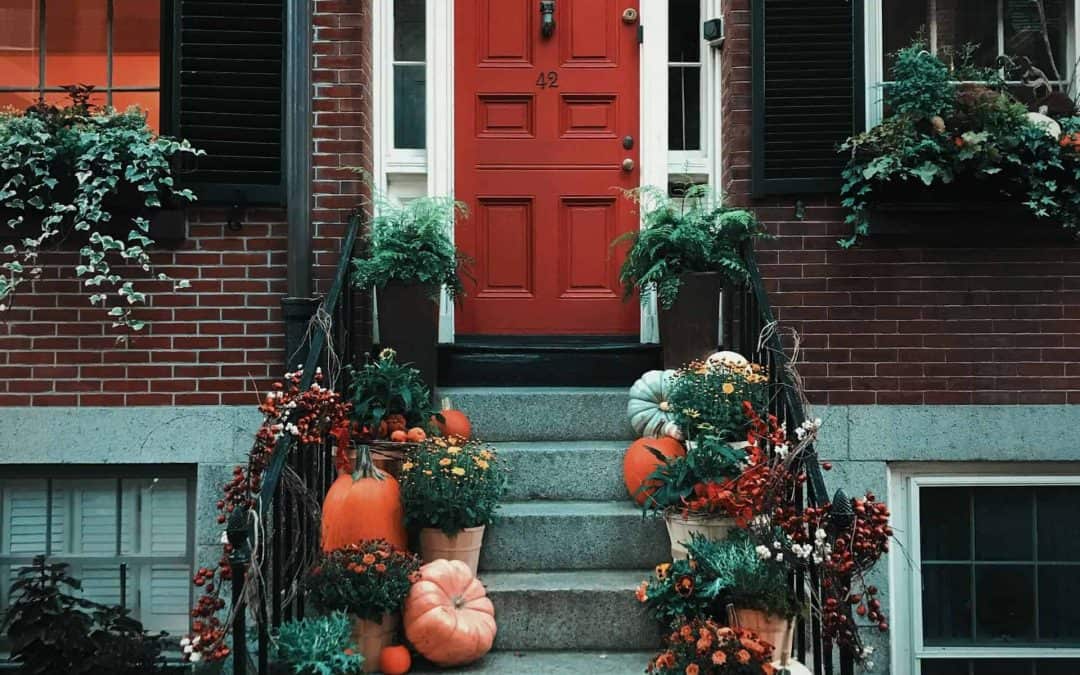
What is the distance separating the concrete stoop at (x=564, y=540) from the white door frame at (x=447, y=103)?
2.23 feet

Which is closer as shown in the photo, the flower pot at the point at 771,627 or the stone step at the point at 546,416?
the flower pot at the point at 771,627

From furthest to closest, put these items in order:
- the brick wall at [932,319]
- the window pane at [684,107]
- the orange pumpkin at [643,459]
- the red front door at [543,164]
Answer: the window pane at [684,107] < the red front door at [543,164] < the brick wall at [932,319] < the orange pumpkin at [643,459]

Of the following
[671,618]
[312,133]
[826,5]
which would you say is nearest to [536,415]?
[671,618]

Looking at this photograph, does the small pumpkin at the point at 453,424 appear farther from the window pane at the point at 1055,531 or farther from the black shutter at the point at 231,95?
the window pane at the point at 1055,531

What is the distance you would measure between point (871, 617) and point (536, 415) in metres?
1.91

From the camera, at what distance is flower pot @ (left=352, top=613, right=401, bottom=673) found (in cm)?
380

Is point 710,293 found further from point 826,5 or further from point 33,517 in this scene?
point 33,517

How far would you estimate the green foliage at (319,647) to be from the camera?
3557mm

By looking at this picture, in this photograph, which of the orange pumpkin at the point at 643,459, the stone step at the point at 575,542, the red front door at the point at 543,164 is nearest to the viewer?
the stone step at the point at 575,542

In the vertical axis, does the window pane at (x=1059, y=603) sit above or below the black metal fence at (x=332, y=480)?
below

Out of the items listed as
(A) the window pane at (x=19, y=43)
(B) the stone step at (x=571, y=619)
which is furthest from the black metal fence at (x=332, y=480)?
(A) the window pane at (x=19, y=43)

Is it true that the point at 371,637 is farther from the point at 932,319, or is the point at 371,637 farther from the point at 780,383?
the point at 932,319

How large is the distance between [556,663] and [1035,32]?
3.91 meters

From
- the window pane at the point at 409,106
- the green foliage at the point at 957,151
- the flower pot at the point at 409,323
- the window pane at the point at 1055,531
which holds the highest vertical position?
the window pane at the point at 409,106
